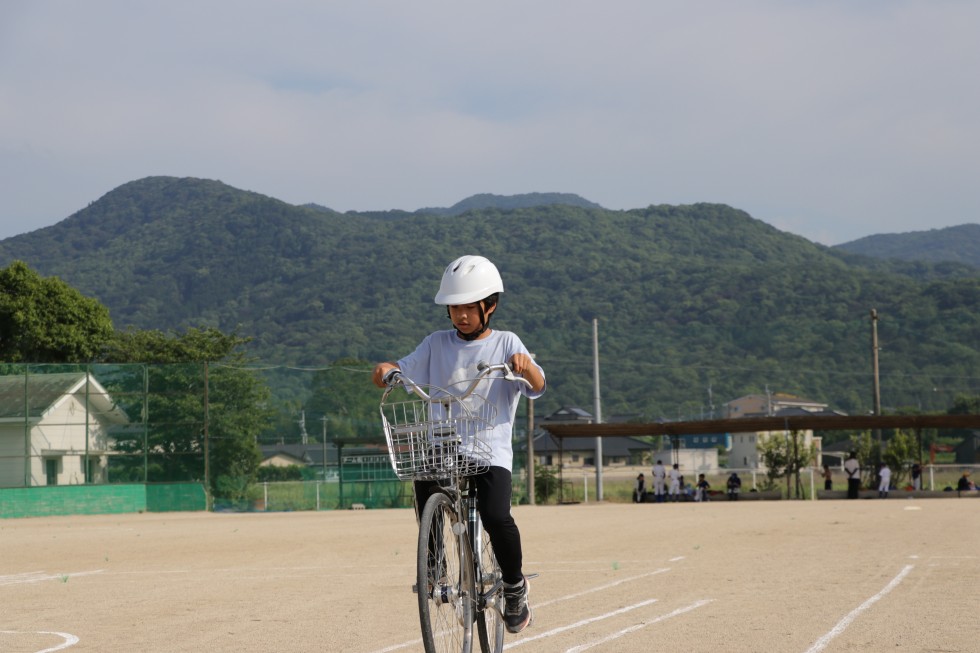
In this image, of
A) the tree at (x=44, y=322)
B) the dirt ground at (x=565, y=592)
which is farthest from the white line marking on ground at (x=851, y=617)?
the tree at (x=44, y=322)

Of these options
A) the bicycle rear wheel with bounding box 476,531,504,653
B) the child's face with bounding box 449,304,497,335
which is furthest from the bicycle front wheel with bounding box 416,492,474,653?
the child's face with bounding box 449,304,497,335

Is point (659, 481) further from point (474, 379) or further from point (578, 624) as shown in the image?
point (474, 379)

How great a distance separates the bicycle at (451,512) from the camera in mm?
5180

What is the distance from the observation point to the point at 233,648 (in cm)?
687

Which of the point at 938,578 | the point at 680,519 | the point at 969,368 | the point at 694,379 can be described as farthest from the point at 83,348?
the point at 969,368

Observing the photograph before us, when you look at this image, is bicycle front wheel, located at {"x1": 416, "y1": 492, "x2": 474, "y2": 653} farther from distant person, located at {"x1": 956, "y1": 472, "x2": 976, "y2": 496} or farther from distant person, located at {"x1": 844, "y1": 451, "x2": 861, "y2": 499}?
distant person, located at {"x1": 956, "y1": 472, "x2": 976, "y2": 496}

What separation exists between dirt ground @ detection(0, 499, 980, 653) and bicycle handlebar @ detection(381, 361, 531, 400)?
1898mm

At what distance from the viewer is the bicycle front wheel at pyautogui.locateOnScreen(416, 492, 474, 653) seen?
17.7 ft

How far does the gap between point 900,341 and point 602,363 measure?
33126 millimetres

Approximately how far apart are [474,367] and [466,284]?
39 cm

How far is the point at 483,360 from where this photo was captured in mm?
5645

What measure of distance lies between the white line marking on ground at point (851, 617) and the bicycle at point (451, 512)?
1890 millimetres

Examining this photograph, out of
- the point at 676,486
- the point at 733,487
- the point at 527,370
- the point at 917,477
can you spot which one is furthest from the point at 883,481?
the point at 527,370

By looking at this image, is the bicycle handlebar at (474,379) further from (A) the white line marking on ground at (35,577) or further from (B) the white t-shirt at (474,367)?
(A) the white line marking on ground at (35,577)
